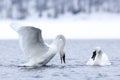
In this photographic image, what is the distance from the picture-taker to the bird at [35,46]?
94.4ft

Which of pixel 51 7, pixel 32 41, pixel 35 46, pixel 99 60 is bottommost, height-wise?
pixel 51 7

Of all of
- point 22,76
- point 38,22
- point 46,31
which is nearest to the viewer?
point 22,76

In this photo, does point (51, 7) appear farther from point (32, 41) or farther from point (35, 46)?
point (32, 41)

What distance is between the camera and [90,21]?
148375mm

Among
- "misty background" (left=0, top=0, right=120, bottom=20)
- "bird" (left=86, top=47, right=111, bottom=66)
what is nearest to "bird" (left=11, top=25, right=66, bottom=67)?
"bird" (left=86, top=47, right=111, bottom=66)

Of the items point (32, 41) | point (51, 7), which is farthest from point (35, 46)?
point (51, 7)

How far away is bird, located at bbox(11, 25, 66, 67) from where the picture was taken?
28.8 meters

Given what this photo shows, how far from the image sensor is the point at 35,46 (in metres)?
29.6

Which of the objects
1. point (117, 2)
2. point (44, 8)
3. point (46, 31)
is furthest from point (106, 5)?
point (46, 31)

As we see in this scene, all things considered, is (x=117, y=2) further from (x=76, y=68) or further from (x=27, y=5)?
(x=76, y=68)

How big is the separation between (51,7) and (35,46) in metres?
115

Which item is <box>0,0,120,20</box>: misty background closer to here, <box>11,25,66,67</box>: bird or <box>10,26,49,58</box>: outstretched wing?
<box>11,25,66,67</box>: bird

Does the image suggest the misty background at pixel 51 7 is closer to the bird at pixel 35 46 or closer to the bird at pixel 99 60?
the bird at pixel 99 60

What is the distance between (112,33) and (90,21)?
17.5 m
